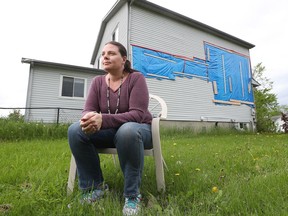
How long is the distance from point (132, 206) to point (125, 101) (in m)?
0.77

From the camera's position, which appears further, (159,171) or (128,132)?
(159,171)

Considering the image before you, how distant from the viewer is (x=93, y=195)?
146 cm

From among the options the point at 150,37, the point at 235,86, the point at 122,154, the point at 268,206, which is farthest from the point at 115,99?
the point at 235,86

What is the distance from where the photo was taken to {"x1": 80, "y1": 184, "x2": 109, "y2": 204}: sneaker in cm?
137

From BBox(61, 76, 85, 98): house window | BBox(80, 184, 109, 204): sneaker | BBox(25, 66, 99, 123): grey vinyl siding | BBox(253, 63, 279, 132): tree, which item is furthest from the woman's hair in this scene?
BBox(253, 63, 279, 132): tree

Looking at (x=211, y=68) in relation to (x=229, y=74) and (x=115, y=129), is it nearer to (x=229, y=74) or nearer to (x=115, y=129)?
(x=229, y=74)

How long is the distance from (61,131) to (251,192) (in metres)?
6.10

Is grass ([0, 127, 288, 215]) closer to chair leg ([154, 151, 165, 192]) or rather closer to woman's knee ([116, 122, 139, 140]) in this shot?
chair leg ([154, 151, 165, 192])

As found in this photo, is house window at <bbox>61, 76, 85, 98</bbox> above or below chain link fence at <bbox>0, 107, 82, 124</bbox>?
above

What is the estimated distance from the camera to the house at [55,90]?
376 inches

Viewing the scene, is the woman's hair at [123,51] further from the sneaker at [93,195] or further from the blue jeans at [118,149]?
the sneaker at [93,195]

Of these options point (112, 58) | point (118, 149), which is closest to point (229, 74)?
point (112, 58)

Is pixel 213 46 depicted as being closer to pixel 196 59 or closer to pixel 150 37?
pixel 196 59

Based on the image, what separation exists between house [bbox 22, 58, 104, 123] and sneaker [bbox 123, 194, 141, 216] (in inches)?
331
